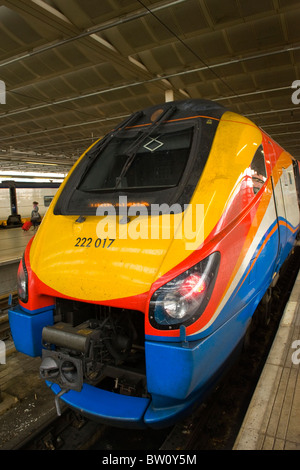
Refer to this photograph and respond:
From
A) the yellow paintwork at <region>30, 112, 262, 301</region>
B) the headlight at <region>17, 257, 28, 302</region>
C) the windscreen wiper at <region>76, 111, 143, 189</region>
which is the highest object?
the windscreen wiper at <region>76, 111, 143, 189</region>

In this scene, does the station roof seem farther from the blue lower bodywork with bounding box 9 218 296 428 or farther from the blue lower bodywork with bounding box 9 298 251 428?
the blue lower bodywork with bounding box 9 298 251 428

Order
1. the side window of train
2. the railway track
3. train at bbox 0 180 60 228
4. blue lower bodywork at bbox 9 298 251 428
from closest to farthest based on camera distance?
blue lower bodywork at bbox 9 298 251 428
the railway track
the side window of train
train at bbox 0 180 60 228

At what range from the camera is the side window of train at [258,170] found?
2820 mm

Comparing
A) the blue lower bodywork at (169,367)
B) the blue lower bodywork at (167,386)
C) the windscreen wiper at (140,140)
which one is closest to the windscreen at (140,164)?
the windscreen wiper at (140,140)

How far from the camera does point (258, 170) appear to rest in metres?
2.98

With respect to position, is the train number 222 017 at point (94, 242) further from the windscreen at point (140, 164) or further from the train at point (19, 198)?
the train at point (19, 198)

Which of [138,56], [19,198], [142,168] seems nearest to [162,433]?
[142,168]

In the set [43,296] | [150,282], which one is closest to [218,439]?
[150,282]

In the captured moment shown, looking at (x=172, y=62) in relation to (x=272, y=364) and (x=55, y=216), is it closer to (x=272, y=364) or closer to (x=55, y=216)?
(x=55, y=216)

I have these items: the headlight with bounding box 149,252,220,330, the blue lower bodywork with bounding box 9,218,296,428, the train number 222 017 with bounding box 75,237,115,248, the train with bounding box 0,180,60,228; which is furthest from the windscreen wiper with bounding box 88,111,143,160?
the train with bounding box 0,180,60,228

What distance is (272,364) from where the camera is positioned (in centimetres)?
297

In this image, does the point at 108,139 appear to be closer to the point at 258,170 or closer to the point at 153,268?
the point at 258,170

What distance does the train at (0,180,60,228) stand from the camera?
19325mm
